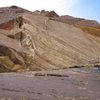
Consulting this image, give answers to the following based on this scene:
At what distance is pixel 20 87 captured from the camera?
61.9 ft

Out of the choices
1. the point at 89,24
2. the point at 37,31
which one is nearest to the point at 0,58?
the point at 37,31

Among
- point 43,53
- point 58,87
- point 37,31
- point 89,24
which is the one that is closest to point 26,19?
point 37,31

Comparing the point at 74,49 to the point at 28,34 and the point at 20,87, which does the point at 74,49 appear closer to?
the point at 28,34

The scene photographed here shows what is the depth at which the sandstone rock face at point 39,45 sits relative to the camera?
105 ft

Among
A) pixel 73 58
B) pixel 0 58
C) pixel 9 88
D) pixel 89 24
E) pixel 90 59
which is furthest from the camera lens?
pixel 89 24

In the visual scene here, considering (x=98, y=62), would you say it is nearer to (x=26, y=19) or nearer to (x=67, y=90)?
(x=26, y=19)

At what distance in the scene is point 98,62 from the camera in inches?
1561

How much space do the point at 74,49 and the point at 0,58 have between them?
473 inches

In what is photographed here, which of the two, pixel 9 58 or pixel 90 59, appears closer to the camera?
pixel 9 58

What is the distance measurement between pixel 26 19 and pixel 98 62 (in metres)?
9.35

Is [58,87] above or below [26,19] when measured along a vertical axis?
below

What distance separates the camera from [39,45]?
36.2 metres

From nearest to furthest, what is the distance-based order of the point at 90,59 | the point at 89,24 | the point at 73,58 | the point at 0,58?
the point at 0,58, the point at 73,58, the point at 90,59, the point at 89,24

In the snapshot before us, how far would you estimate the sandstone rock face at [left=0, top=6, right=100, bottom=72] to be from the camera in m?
32.1
